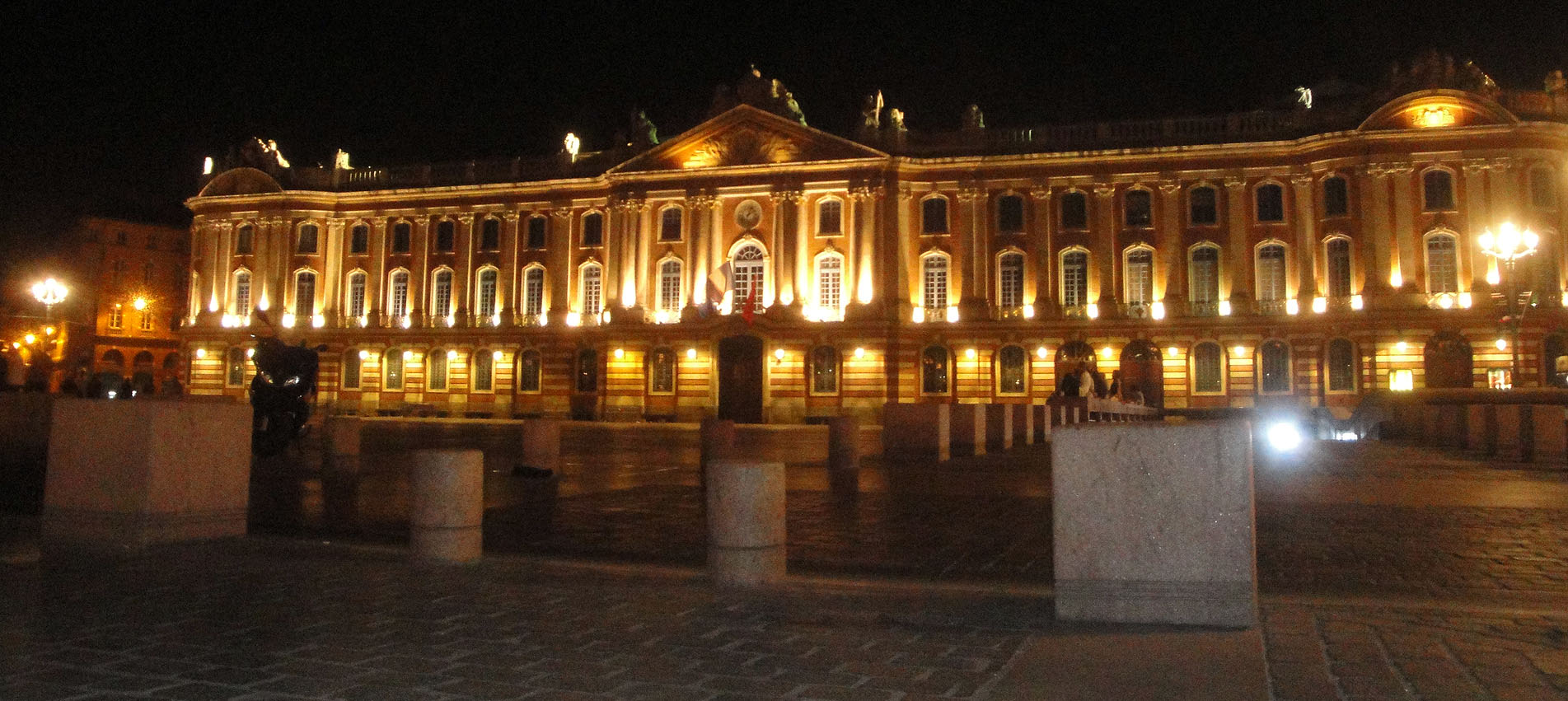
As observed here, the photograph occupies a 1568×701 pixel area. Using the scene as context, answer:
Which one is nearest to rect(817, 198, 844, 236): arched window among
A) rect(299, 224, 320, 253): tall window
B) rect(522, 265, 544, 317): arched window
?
rect(522, 265, 544, 317): arched window

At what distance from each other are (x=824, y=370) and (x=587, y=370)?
10.4 metres

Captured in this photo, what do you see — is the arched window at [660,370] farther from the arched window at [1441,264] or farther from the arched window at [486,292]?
the arched window at [1441,264]

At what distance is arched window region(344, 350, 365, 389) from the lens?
159 ft

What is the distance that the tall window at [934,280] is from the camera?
138ft

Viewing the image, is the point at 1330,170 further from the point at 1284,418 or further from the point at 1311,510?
the point at 1311,510

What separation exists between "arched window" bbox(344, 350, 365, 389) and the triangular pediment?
15.1m

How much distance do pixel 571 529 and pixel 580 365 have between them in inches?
1438

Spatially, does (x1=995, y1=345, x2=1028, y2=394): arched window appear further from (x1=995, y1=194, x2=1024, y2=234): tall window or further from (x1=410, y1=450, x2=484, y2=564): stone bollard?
(x1=410, y1=450, x2=484, y2=564): stone bollard

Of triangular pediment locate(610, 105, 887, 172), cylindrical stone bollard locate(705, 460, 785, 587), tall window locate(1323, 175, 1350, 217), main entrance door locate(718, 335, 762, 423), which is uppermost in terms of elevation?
triangular pediment locate(610, 105, 887, 172)

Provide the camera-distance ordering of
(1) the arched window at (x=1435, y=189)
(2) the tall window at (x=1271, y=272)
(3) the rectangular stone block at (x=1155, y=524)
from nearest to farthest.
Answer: (3) the rectangular stone block at (x=1155, y=524) < (1) the arched window at (x=1435, y=189) < (2) the tall window at (x=1271, y=272)

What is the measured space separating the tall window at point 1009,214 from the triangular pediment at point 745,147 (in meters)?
4.87

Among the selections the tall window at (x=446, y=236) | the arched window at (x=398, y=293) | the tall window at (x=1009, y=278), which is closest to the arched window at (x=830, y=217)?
the tall window at (x=1009, y=278)

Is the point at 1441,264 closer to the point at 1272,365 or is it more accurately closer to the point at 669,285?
the point at 1272,365

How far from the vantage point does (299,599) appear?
6.22 metres
